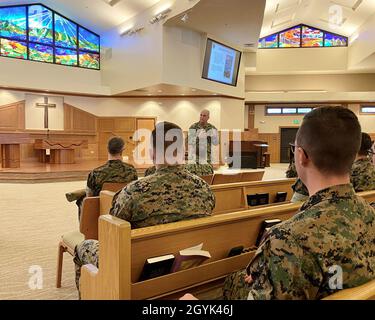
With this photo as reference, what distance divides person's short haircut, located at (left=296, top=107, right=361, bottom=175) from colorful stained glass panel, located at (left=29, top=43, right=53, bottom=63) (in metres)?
12.1

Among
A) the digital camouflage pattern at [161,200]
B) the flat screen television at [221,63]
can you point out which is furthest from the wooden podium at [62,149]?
the digital camouflage pattern at [161,200]

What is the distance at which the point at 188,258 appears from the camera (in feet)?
4.80

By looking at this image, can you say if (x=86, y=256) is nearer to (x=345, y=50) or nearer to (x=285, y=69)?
(x=285, y=69)

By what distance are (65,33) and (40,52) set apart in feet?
3.87

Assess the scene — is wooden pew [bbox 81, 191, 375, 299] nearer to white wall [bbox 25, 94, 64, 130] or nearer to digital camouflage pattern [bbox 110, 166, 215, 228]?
digital camouflage pattern [bbox 110, 166, 215, 228]

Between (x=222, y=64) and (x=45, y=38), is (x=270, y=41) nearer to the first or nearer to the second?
(x=222, y=64)

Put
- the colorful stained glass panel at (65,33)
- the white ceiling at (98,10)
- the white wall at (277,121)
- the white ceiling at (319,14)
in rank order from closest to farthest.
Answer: the white ceiling at (98,10) < the white ceiling at (319,14) < the colorful stained glass panel at (65,33) < the white wall at (277,121)

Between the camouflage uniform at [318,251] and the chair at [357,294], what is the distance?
37mm

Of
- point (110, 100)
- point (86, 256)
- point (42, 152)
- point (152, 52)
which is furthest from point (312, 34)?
point (86, 256)

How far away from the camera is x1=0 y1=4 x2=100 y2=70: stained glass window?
11000mm

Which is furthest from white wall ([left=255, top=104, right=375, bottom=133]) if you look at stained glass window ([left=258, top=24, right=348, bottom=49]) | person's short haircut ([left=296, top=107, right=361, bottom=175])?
person's short haircut ([left=296, top=107, right=361, bottom=175])

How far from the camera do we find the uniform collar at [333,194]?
101cm

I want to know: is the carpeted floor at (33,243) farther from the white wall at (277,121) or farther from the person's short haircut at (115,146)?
the white wall at (277,121)

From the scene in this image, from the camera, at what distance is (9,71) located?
35.7 ft
